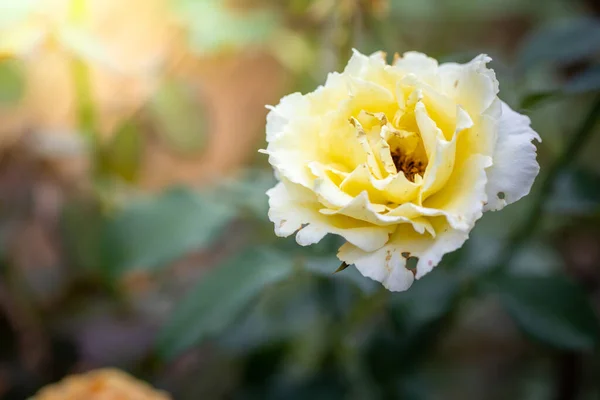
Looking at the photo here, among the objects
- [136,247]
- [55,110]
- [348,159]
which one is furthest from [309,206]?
[55,110]

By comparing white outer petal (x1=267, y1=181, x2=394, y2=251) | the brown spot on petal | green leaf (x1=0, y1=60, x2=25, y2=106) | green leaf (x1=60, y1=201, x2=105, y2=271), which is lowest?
green leaf (x1=60, y1=201, x2=105, y2=271)

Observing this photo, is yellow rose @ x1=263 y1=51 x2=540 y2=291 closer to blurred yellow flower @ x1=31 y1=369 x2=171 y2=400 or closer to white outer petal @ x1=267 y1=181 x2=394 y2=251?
white outer petal @ x1=267 y1=181 x2=394 y2=251

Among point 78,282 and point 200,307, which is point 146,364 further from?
point 200,307

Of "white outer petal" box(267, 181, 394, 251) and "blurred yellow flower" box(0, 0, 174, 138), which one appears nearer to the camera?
"white outer petal" box(267, 181, 394, 251)

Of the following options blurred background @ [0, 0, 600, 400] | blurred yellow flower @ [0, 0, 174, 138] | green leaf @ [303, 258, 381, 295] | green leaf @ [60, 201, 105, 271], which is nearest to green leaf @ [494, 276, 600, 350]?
blurred background @ [0, 0, 600, 400]

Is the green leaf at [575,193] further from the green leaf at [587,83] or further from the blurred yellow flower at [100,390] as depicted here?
the blurred yellow flower at [100,390]
